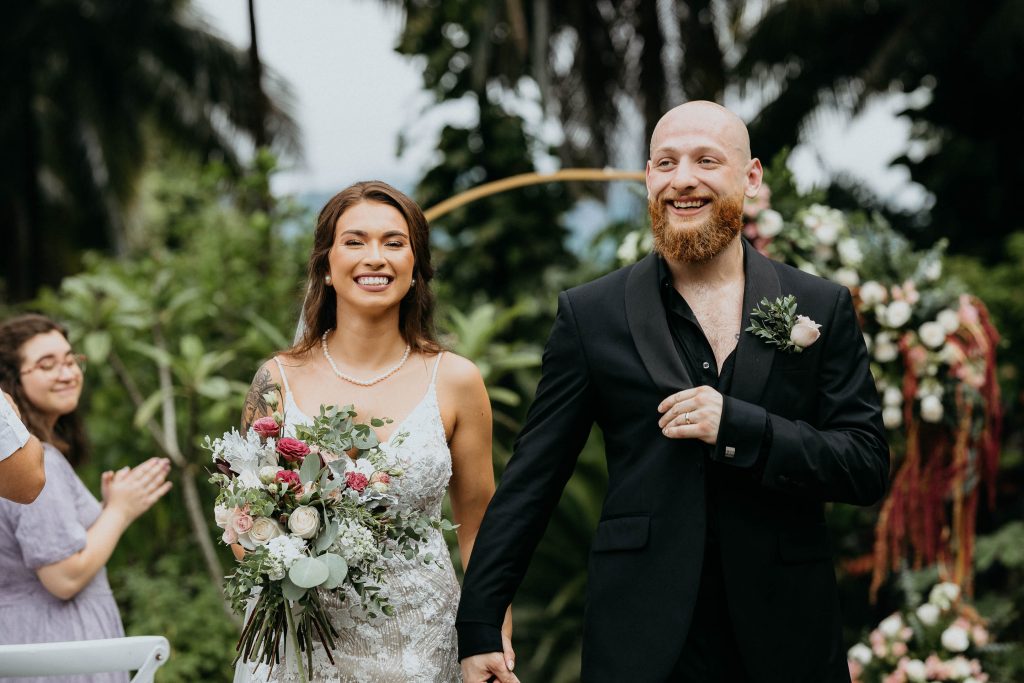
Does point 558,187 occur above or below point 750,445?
above

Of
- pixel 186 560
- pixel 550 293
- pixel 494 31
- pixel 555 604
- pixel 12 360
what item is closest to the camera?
pixel 12 360

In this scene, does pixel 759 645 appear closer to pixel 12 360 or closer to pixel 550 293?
pixel 12 360

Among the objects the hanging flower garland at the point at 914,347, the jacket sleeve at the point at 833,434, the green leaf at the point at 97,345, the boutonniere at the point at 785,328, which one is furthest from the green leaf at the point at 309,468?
the green leaf at the point at 97,345

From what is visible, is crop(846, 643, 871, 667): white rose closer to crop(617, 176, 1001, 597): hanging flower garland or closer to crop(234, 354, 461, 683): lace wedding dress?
crop(617, 176, 1001, 597): hanging flower garland

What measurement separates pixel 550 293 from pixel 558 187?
1.22 metres

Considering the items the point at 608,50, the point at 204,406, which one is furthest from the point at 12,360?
the point at 608,50

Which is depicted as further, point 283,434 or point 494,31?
point 494,31

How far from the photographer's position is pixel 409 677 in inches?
119

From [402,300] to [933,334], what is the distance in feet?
7.98

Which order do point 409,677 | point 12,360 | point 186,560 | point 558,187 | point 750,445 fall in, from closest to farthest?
1. point 750,445
2. point 409,677
3. point 12,360
4. point 186,560
5. point 558,187

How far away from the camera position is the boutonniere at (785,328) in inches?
102

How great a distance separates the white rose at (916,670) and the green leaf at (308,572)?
10.6 feet

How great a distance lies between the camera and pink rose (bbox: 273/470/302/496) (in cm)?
261

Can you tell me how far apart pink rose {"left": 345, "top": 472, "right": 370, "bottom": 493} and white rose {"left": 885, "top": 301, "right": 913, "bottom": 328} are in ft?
9.18
